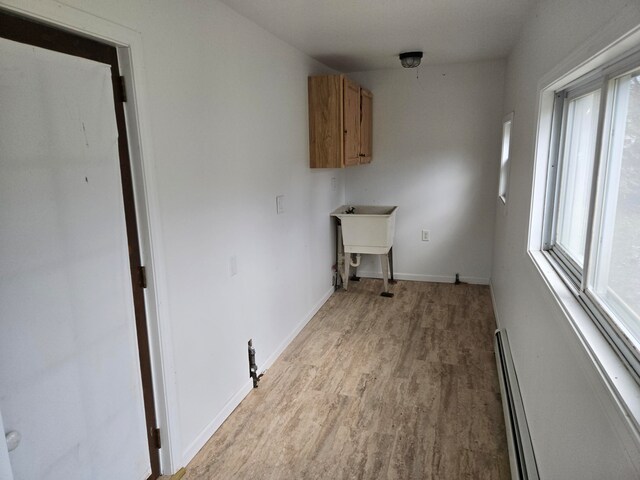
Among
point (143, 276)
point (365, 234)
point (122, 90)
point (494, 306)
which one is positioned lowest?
point (494, 306)

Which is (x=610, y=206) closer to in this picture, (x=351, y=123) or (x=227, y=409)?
(x=227, y=409)

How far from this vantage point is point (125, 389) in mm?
1718

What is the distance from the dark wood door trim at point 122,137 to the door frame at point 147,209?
0.02 metres

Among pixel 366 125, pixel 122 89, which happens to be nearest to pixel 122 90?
pixel 122 89

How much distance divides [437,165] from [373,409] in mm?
2896

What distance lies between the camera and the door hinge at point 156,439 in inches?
75.0

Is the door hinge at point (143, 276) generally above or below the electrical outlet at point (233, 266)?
above

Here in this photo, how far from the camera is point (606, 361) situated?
1.04 m

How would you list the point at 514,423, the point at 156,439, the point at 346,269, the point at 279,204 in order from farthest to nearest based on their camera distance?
the point at 346,269, the point at 279,204, the point at 514,423, the point at 156,439

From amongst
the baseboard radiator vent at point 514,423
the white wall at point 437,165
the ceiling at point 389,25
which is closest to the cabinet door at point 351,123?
the ceiling at point 389,25

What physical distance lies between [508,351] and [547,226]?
36.0 inches

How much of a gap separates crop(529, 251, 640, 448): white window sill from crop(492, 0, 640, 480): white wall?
0.09 feet

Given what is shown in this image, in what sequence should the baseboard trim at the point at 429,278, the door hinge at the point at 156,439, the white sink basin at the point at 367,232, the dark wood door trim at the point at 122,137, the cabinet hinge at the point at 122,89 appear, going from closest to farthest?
the dark wood door trim at the point at 122,137, the cabinet hinge at the point at 122,89, the door hinge at the point at 156,439, the white sink basin at the point at 367,232, the baseboard trim at the point at 429,278

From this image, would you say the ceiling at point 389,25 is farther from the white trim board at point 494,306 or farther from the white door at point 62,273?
the white trim board at point 494,306
